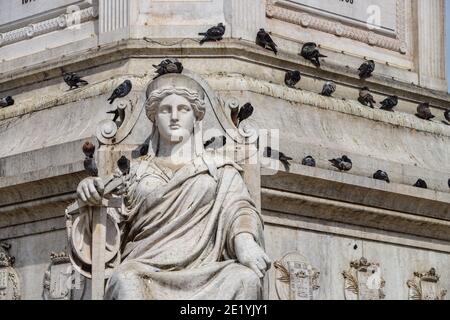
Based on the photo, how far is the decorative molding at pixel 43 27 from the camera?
26.0 m

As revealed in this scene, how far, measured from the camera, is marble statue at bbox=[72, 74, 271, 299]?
69.2 feet

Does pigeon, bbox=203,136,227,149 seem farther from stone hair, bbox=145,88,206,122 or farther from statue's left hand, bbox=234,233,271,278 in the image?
statue's left hand, bbox=234,233,271,278

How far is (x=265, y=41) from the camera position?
25250mm

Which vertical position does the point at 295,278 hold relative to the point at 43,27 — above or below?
below

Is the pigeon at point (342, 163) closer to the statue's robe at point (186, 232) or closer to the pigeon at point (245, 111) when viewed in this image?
the pigeon at point (245, 111)

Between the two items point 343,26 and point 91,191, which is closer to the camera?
point 91,191

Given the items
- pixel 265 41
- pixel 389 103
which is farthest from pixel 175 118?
pixel 389 103

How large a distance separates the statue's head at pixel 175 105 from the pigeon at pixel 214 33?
2.70 meters

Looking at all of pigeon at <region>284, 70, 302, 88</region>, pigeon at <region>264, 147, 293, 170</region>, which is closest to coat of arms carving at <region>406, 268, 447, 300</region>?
pigeon at <region>264, 147, 293, 170</region>

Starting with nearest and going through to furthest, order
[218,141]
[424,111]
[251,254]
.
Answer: [251,254]
[218,141]
[424,111]

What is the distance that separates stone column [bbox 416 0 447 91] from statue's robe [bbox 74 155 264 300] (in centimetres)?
576

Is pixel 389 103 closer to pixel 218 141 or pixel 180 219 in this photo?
pixel 218 141

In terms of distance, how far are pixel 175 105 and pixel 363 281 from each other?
12.5 ft

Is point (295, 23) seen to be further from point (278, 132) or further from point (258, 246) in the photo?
point (258, 246)
